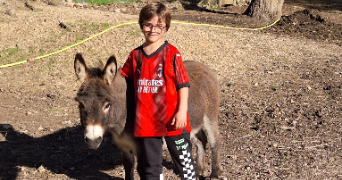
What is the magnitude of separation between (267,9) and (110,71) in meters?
10.5

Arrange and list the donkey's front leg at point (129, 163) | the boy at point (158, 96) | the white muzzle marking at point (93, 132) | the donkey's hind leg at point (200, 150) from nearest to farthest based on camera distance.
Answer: the white muzzle marking at point (93, 132) → the boy at point (158, 96) → the donkey's front leg at point (129, 163) → the donkey's hind leg at point (200, 150)

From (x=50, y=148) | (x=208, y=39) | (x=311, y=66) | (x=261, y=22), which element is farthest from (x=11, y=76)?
(x=261, y=22)

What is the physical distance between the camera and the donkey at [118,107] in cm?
379

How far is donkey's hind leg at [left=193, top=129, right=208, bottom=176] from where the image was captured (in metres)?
5.69

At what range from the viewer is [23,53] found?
31.7 ft

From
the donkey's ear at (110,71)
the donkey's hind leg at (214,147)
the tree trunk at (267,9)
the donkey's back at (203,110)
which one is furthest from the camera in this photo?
the tree trunk at (267,9)

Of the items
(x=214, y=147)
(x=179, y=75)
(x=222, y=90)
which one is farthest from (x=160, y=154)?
(x=222, y=90)

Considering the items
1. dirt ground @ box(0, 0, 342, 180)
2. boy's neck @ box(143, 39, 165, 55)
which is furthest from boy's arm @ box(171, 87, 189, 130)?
dirt ground @ box(0, 0, 342, 180)

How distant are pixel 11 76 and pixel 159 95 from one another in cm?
611

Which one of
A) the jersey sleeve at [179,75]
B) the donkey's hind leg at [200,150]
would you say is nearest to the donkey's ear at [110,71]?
the jersey sleeve at [179,75]

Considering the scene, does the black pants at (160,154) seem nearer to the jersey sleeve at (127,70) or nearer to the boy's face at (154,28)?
the jersey sleeve at (127,70)

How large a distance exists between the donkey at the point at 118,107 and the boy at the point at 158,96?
26 centimetres

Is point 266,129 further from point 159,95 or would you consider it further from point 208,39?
point 208,39

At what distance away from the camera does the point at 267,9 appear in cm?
1343
